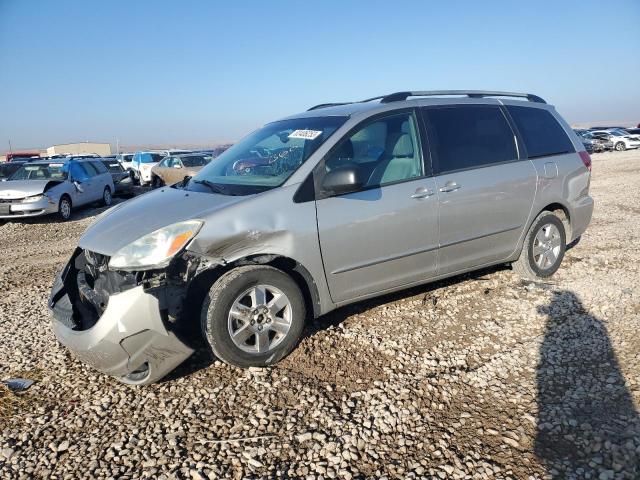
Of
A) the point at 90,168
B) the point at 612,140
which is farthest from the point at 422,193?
the point at 612,140

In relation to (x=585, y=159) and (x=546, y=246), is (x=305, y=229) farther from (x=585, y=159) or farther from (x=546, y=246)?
(x=585, y=159)

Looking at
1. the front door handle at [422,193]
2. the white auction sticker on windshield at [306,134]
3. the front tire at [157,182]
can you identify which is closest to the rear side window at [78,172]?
the front tire at [157,182]

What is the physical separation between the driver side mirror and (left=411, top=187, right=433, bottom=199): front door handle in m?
0.60

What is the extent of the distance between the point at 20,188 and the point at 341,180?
9851mm

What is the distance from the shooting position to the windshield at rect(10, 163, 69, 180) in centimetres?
1170

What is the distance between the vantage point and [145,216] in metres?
3.47

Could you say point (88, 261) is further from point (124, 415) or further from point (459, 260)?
point (459, 260)

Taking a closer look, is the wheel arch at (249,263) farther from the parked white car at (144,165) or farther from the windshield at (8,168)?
the parked white car at (144,165)

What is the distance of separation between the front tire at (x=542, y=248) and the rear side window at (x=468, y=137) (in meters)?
0.84

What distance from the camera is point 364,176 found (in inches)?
150

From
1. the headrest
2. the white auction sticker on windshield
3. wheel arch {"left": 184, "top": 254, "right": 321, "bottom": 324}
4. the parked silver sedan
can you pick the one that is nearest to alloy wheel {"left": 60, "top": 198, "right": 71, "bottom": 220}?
the parked silver sedan

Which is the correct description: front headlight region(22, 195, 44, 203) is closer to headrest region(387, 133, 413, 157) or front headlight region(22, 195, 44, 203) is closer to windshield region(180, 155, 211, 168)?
windshield region(180, 155, 211, 168)

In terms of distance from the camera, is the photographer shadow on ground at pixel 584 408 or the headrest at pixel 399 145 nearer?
the photographer shadow on ground at pixel 584 408

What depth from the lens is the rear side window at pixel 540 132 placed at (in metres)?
4.89
